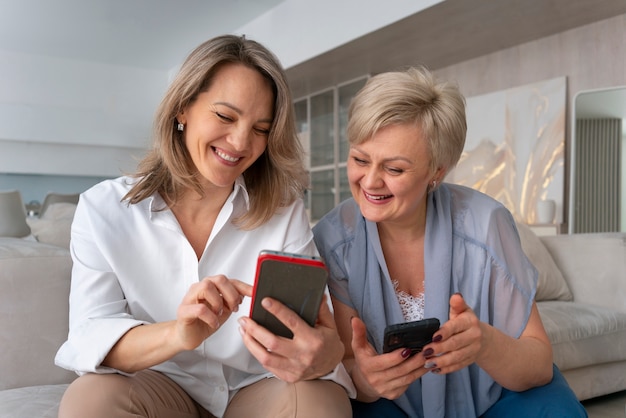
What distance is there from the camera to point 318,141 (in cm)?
804

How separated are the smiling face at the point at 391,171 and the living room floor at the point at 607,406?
1554mm

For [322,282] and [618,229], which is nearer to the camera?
[322,282]

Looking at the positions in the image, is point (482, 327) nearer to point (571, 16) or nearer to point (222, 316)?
point (222, 316)

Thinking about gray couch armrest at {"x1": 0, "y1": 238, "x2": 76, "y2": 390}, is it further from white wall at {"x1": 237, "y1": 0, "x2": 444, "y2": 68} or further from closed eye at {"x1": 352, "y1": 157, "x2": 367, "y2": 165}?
white wall at {"x1": 237, "y1": 0, "x2": 444, "y2": 68}

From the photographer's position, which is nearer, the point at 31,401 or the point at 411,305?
the point at 31,401

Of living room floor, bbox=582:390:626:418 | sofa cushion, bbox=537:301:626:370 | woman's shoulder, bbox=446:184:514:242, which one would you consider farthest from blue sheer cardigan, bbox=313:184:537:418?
living room floor, bbox=582:390:626:418

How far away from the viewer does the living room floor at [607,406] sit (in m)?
2.33

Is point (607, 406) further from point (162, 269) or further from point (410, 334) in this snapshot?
point (162, 269)

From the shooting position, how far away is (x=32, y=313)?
145cm

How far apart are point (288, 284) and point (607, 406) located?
6.88ft

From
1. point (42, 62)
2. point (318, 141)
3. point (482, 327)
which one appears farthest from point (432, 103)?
point (42, 62)

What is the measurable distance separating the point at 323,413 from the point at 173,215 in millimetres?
532

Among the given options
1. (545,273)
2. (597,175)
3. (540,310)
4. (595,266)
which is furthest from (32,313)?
(597,175)

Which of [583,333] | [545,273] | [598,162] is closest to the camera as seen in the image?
[583,333]
